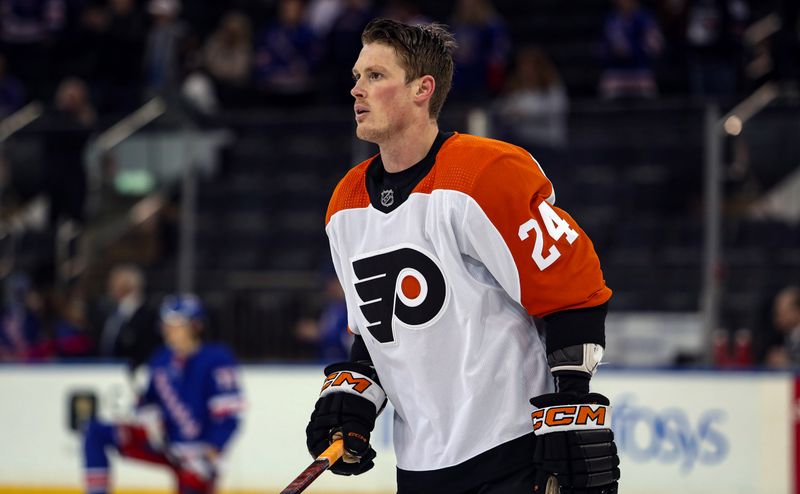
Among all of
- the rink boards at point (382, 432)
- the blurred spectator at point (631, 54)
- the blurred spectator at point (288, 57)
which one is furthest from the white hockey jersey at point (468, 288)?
the blurred spectator at point (288, 57)

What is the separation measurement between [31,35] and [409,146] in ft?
31.5

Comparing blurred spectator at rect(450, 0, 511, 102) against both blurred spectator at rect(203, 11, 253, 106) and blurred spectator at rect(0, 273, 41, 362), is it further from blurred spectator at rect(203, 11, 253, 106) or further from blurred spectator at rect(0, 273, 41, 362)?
blurred spectator at rect(0, 273, 41, 362)

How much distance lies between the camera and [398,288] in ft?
9.19

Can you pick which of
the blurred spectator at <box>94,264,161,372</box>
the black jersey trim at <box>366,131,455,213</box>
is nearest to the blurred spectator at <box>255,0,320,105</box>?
the blurred spectator at <box>94,264,161,372</box>

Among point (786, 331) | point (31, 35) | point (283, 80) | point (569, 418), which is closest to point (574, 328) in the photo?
point (569, 418)

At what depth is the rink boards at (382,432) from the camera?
751 centimetres

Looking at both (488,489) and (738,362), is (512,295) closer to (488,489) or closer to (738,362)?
(488,489)

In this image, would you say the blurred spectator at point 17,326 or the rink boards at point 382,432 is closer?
the rink boards at point 382,432

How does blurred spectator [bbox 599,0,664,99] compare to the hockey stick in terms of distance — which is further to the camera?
blurred spectator [bbox 599,0,664,99]

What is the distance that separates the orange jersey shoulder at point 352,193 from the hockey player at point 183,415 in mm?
3970

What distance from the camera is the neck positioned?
2801mm

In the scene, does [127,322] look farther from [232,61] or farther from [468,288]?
[468,288]

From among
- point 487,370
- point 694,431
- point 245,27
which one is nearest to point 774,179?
point 694,431

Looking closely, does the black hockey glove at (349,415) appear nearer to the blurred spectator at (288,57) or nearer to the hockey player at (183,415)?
the hockey player at (183,415)
